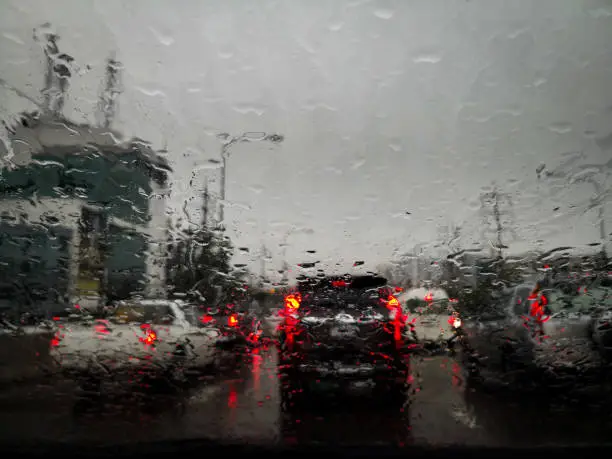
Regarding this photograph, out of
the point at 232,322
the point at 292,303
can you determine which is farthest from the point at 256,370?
the point at 292,303

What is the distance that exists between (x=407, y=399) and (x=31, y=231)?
520cm

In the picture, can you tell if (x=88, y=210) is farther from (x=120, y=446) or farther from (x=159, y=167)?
(x=120, y=446)

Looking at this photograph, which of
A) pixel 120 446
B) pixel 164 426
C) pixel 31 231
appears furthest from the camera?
pixel 31 231

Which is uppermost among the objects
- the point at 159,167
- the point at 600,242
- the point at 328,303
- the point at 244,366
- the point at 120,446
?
the point at 159,167

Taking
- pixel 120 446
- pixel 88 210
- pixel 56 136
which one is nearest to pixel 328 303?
pixel 120 446

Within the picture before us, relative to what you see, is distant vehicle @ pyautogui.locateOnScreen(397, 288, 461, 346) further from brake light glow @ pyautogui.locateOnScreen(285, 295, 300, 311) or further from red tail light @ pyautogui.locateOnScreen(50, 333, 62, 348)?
red tail light @ pyautogui.locateOnScreen(50, 333, 62, 348)

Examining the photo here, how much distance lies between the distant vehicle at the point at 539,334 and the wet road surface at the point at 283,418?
26.1 inches

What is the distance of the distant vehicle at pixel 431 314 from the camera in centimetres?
821

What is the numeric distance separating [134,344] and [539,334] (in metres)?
5.41

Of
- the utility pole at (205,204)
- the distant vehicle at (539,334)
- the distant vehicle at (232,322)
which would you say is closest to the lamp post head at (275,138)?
the utility pole at (205,204)

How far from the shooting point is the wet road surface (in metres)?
5.48

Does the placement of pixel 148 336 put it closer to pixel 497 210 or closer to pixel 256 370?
pixel 256 370

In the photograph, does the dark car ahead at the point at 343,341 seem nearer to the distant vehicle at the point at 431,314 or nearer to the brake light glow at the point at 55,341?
the distant vehicle at the point at 431,314

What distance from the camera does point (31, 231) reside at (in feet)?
25.7
